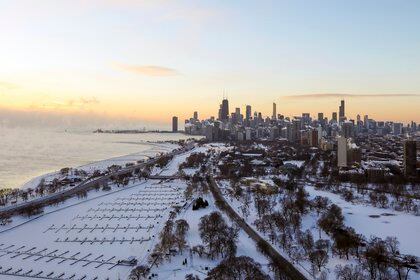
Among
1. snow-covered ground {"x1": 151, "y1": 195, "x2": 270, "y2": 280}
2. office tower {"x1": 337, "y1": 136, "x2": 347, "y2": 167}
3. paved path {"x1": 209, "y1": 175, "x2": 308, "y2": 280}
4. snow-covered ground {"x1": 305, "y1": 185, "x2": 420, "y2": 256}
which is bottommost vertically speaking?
snow-covered ground {"x1": 305, "y1": 185, "x2": 420, "y2": 256}

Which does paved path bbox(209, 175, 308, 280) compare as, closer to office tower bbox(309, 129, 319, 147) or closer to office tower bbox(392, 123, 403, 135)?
office tower bbox(309, 129, 319, 147)

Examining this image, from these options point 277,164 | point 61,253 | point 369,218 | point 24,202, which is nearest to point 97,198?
point 24,202

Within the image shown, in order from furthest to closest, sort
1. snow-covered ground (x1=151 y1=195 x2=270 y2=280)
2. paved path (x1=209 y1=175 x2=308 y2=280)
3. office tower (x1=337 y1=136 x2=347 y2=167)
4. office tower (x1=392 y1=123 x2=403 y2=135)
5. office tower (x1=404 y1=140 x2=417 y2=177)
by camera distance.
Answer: office tower (x1=392 y1=123 x2=403 y2=135), office tower (x1=337 y1=136 x2=347 y2=167), office tower (x1=404 y1=140 x2=417 y2=177), snow-covered ground (x1=151 y1=195 x2=270 y2=280), paved path (x1=209 y1=175 x2=308 y2=280)

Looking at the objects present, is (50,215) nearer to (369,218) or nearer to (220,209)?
(220,209)

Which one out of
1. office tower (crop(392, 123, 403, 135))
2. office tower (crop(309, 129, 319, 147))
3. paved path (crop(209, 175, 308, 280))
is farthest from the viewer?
office tower (crop(392, 123, 403, 135))

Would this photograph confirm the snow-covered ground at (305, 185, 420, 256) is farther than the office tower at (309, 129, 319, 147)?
No

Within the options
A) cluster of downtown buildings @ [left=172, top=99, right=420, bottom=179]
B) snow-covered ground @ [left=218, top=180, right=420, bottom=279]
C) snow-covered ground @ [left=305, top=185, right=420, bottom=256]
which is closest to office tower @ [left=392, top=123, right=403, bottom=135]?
cluster of downtown buildings @ [left=172, top=99, right=420, bottom=179]

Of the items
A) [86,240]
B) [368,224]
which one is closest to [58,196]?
[86,240]

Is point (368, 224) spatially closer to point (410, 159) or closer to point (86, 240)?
point (86, 240)

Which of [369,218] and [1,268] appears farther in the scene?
[369,218]

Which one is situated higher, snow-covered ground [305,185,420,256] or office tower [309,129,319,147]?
office tower [309,129,319,147]
